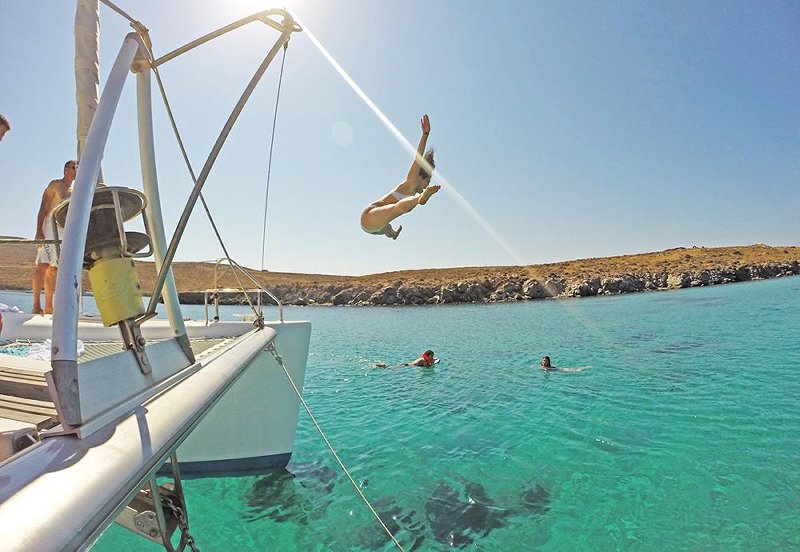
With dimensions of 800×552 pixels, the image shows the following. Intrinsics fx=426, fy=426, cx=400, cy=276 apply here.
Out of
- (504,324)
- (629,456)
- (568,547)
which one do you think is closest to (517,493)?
(568,547)

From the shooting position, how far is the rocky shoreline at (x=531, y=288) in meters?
47.2

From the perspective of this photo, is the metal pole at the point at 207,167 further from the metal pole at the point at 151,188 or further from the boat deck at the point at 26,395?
the boat deck at the point at 26,395

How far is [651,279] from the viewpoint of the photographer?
49.7 m

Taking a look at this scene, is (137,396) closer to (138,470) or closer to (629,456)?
(138,470)

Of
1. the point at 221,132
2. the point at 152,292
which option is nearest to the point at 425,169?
the point at 221,132

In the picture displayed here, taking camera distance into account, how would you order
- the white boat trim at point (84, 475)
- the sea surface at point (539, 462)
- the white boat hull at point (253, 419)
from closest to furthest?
the white boat trim at point (84, 475)
the sea surface at point (539, 462)
the white boat hull at point (253, 419)

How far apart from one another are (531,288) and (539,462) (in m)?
41.8

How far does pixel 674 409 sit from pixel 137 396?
429 inches

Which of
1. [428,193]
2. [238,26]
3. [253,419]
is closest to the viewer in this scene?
[238,26]

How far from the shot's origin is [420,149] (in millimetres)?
5055

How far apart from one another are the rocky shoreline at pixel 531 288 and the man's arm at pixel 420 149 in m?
41.8

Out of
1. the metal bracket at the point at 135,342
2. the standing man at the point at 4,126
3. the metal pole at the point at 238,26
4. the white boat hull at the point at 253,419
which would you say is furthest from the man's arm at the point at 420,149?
the standing man at the point at 4,126

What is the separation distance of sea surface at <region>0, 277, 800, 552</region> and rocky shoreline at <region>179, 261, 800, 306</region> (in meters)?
31.6

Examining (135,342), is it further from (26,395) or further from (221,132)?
(221,132)
